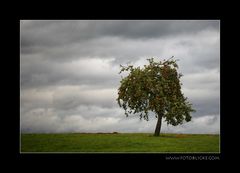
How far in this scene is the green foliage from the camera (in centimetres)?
2711

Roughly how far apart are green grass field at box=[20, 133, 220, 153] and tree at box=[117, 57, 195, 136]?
999mm

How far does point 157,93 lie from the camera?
29.3 m

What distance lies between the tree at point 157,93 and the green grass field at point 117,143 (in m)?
1.00

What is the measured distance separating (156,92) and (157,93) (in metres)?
0.08

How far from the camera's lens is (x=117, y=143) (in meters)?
25.9

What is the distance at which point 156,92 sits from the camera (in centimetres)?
2927

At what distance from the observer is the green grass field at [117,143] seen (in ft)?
82.1

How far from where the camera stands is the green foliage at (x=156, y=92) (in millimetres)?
27109

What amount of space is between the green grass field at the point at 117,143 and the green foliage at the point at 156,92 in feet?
4.25

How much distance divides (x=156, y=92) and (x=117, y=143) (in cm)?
482

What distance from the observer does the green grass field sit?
2503 cm

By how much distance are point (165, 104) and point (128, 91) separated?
2359mm

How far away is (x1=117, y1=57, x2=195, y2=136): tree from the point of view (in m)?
27.0
